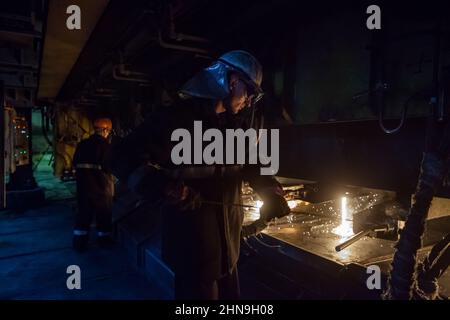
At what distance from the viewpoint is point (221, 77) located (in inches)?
87.9

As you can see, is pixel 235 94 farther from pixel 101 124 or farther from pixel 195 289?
pixel 101 124

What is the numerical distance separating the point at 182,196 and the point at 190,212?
0.21m

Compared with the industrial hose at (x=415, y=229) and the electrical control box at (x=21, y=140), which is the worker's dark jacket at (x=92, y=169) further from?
the electrical control box at (x=21, y=140)

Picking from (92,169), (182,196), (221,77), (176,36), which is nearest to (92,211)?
(92,169)

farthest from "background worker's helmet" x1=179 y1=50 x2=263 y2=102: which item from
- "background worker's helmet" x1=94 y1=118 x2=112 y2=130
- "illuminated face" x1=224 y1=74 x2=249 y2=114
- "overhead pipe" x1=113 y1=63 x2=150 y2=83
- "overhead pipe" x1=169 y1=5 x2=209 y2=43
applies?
"background worker's helmet" x1=94 y1=118 x2=112 y2=130

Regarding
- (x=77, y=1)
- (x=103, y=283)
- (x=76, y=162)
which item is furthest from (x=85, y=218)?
(x=77, y=1)

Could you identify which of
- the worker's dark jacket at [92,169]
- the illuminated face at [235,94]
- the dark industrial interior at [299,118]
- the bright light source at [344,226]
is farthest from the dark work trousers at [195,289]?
the worker's dark jacket at [92,169]

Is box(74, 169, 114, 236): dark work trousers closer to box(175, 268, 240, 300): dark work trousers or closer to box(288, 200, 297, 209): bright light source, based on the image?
box(288, 200, 297, 209): bright light source

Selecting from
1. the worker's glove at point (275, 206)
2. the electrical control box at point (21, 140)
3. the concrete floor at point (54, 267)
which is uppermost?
the electrical control box at point (21, 140)

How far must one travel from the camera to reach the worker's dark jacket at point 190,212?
6.78ft

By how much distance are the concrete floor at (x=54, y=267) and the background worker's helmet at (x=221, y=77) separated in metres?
2.90

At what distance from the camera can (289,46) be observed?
3770 millimetres

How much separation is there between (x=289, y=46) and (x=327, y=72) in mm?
681

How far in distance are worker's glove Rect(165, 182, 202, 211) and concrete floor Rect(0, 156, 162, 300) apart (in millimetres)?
2504
